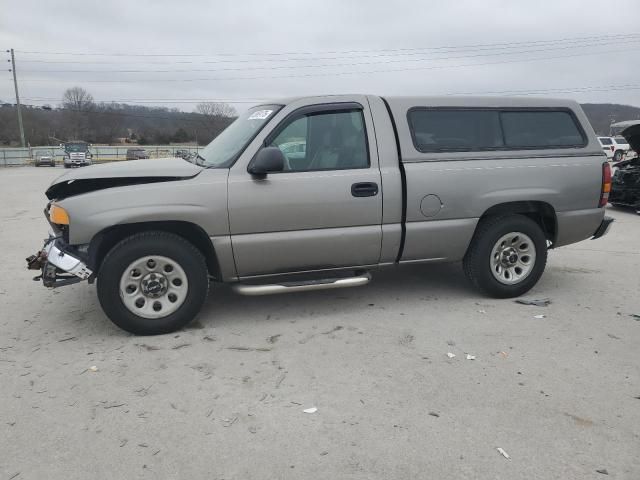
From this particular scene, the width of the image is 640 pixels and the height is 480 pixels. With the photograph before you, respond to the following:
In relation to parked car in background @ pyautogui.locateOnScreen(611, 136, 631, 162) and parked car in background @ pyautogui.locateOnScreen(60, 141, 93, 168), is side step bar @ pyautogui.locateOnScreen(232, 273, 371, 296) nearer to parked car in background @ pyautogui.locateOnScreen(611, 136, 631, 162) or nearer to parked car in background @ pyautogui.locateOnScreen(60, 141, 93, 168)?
parked car in background @ pyautogui.locateOnScreen(611, 136, 631, 162)

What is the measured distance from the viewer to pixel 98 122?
2682 inches

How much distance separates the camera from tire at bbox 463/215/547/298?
15.8ft

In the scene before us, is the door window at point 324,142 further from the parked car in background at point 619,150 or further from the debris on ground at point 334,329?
the parked car in background at point 619,150

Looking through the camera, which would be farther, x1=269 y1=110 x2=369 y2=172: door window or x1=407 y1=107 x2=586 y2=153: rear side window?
x1=407 y1=107 x2=586 y2=153: rear side window

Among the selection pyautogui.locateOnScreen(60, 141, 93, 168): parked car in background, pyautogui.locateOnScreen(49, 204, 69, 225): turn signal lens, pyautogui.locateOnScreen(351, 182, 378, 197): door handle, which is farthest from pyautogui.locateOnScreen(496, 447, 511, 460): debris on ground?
pyautogui.locateOnScreen(60, 141, 93, 168): parked car in background

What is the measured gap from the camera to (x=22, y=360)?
12.0ft

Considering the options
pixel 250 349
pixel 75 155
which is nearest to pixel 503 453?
pixel 250 349

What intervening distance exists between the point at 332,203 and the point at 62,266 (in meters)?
2.20

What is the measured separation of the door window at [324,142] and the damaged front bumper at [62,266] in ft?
5.92

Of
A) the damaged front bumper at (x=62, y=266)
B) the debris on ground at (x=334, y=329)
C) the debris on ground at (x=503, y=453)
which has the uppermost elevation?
the damaged front bumper at (x=62, y=266)

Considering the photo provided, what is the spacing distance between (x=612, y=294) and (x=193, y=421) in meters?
4.46

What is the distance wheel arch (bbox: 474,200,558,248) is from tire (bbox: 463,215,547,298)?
0.20 ft

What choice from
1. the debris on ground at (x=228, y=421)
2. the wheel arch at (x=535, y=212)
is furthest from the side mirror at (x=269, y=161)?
the wheel arch at (x=535, y=212)

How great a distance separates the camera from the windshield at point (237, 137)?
4230 millimetres
